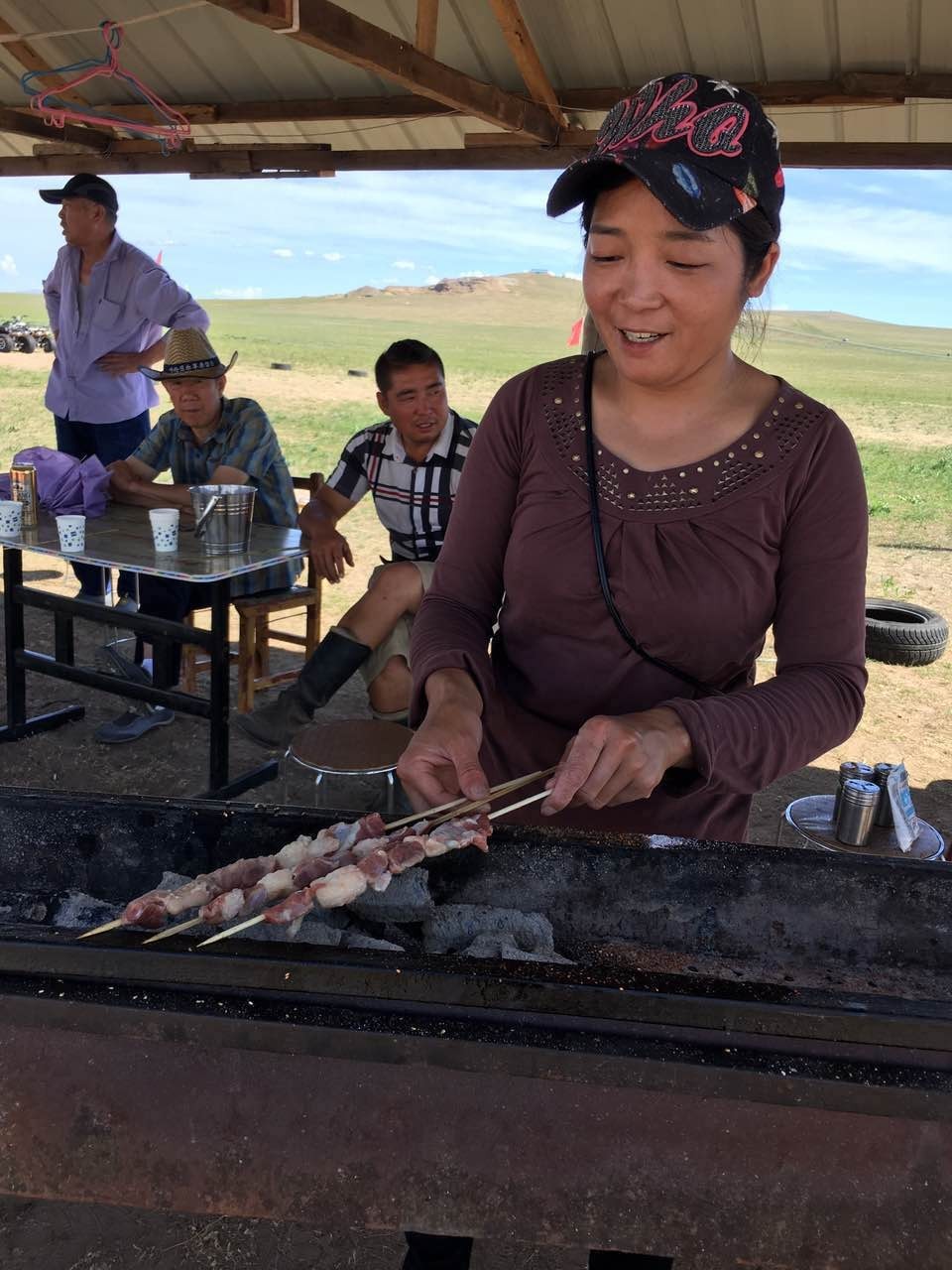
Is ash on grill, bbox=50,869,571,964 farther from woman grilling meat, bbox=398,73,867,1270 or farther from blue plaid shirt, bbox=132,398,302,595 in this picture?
blue plaid shirt, bbox=132,398,302,595

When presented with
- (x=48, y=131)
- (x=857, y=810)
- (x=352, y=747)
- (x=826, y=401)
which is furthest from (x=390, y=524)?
(x=826, y=401)

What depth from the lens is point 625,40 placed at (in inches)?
200

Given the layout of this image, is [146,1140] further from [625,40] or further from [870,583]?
[870,583]

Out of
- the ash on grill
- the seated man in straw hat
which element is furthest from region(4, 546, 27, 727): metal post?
the ash on grill

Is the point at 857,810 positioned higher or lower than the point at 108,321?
lower

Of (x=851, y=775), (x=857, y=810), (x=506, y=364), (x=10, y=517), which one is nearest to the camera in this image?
(x=857, y=810)

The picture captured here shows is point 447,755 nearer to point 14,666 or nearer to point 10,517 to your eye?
point 10,517

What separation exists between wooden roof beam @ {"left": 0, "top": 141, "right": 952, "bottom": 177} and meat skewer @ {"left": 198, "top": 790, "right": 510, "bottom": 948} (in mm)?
4864

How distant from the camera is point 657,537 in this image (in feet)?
5.56

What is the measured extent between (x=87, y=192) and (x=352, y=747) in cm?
396

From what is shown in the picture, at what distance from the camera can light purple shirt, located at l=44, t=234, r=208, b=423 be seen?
6.21 meters

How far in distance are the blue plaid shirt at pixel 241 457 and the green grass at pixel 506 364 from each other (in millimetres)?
2493

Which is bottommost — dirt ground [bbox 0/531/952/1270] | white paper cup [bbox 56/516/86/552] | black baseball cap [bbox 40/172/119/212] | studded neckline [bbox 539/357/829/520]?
dirt ground [bbox 0/531/952/1270]

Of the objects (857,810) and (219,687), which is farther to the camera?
(219,687)
